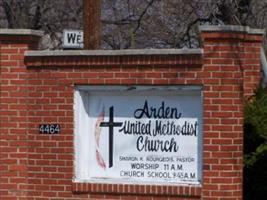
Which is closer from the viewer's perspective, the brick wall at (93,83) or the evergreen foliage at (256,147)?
the brick wall at (93,83)

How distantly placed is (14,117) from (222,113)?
8.76ft

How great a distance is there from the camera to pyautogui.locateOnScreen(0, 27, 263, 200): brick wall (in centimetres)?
936

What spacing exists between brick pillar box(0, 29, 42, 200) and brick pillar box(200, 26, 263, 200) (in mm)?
2326

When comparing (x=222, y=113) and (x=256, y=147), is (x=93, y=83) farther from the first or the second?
(x=256, y=147)

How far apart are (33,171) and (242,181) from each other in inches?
103

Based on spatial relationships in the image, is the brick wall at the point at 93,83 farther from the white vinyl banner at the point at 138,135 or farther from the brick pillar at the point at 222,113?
the white vinyl banner at the point at 138,135

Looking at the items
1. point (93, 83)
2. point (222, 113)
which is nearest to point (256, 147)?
point (222, 113)

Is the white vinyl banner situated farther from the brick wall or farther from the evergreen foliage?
the evergreen foliage

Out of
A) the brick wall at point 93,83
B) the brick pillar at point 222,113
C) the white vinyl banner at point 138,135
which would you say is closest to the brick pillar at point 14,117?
the brick wall at point 93,83

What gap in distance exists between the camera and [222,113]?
9352 mm

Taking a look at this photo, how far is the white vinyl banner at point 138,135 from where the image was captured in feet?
31.8

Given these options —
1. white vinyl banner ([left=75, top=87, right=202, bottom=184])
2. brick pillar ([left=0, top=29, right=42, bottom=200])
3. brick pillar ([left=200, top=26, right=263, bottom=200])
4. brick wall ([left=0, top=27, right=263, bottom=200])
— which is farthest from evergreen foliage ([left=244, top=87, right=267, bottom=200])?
brick pillar ([left=0, top=29, right=42, bottom=200])

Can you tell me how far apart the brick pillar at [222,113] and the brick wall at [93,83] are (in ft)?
0.04

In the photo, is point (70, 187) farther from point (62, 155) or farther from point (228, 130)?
point (228, 130)
